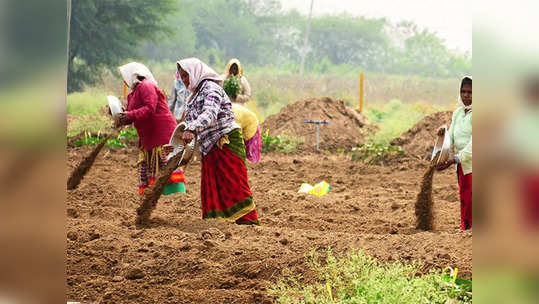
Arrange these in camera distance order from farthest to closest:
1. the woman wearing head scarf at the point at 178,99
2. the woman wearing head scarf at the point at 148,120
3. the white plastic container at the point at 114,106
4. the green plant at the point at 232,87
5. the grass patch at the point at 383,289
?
1. the woman wearing head scarf at the point at 178,99
2. the green plant at the point at 232,87
3. the woman wearing head scarf at the point at 148,120
4. the white plastic container at the point at 114,106
5. the grass patch at the point at 383,289

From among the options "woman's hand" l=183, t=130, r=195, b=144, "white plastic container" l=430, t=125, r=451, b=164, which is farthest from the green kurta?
"woman's hand" l=183, t=130, r=195, b=144

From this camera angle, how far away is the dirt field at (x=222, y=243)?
458 cm

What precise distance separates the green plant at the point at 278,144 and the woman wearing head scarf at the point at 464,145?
29.4ft

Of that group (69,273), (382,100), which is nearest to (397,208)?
(69,273)

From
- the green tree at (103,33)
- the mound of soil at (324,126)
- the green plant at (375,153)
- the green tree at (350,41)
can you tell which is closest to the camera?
the green plant at (375,153)

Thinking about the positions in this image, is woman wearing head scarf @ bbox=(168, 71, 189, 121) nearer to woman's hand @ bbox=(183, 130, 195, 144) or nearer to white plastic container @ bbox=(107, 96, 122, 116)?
white plastic container @ bbox=(107, 96, 122, 116)

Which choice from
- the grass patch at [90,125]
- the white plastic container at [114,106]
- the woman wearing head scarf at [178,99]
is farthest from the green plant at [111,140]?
the white plastic container at [114,106]

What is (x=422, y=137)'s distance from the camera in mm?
15188

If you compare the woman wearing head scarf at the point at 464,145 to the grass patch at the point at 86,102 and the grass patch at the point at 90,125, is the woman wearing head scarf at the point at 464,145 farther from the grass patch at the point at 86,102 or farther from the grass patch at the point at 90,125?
the grass patch at the point at 86,102

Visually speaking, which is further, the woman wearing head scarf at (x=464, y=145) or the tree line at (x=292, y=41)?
the tree line at (x=292, y=41)

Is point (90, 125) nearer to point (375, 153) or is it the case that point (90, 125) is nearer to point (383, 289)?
point (375, 153)

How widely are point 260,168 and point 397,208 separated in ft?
15.1

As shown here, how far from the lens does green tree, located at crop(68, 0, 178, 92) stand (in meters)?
27.4
